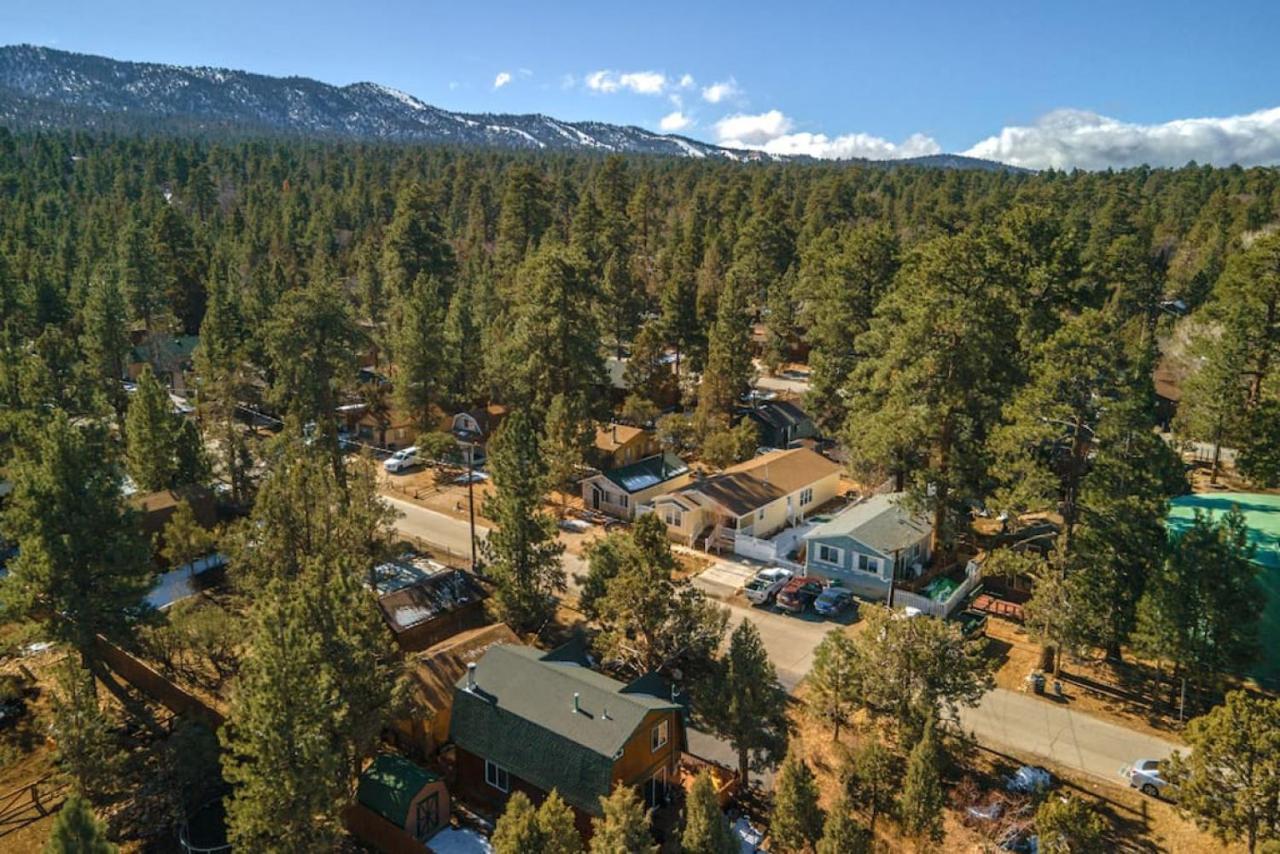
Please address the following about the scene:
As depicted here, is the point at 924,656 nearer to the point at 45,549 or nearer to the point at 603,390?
the point at 45,549

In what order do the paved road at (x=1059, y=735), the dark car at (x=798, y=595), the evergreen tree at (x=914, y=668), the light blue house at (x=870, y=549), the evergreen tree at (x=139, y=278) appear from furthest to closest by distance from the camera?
1. the evergreen tree at (x=139, y=278)
2. the light blue house at (x=870, y=549)
3. the dark car at (x=798, y=595)
4. the paved road at (x=1059, y=735)
5. the evergreen tree at (x=914, y=668)

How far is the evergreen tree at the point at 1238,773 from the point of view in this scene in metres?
16.6

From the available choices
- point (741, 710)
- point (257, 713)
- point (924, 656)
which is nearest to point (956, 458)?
point (924, 656)

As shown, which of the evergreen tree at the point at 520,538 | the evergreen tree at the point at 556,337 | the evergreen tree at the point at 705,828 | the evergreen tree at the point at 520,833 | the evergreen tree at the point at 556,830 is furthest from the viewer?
the evergreen tree at the point at 556,337

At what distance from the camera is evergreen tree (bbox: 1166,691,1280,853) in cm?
1664

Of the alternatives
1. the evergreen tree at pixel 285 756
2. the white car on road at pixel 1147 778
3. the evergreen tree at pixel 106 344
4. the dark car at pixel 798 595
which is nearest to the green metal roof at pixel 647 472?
the dark car at pixel 798 595

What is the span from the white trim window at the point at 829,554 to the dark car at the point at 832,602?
186cm

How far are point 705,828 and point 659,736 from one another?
4642mm

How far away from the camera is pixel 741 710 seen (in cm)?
2050

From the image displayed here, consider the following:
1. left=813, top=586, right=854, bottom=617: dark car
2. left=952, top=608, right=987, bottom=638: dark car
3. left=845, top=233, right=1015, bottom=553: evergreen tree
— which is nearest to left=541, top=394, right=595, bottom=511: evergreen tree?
left=813, top=586, right=854, bottom=617: dark car

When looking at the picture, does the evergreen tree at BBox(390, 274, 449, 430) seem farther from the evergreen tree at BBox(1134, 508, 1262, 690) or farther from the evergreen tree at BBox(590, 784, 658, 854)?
the evergreen tree at BBox(1134, 508, 1262, 690)

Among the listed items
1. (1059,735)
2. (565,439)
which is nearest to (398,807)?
(1059,735)

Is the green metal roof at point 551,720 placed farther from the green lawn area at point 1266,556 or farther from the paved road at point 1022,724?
the green lawn area at point 1266,556

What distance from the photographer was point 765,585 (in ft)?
112
